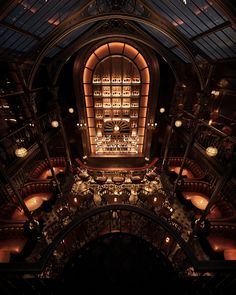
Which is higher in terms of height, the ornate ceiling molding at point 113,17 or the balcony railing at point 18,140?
the ornate ceiling molding at point 113,17

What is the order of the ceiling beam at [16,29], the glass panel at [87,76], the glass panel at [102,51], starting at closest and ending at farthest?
the ceiling beam at [16,29]
the glass panel at [102,51]
the glass panel at [87,76]

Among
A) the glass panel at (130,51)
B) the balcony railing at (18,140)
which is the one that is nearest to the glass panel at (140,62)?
the glass panel at (130,51)

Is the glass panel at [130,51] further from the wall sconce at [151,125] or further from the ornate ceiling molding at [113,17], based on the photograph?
the wall sconce at [151,125]

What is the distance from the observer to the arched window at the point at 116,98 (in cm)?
946

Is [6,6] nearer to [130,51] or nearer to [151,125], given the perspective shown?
[130,51]

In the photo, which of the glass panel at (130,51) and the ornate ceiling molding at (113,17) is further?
the glass panel at (130,51)

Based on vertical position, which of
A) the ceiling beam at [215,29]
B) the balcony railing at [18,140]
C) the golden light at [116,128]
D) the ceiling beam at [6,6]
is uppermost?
the ceiling beam at [6,6]

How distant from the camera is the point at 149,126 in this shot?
35.3 feet

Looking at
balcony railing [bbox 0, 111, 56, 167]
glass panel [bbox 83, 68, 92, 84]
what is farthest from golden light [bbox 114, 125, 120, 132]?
balcony railing [bbox 0, 111, 56, 167]

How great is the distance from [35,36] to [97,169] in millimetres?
7259

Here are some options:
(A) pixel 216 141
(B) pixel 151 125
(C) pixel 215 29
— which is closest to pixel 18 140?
(B) pixel 151 125

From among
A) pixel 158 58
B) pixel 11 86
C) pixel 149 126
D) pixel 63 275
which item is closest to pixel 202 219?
pixel 63 275

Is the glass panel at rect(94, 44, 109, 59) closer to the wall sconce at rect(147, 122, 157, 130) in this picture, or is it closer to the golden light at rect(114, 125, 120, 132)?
the golden light at rect(114, 125, 120, 132)

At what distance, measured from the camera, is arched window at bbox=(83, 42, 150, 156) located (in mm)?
9461
